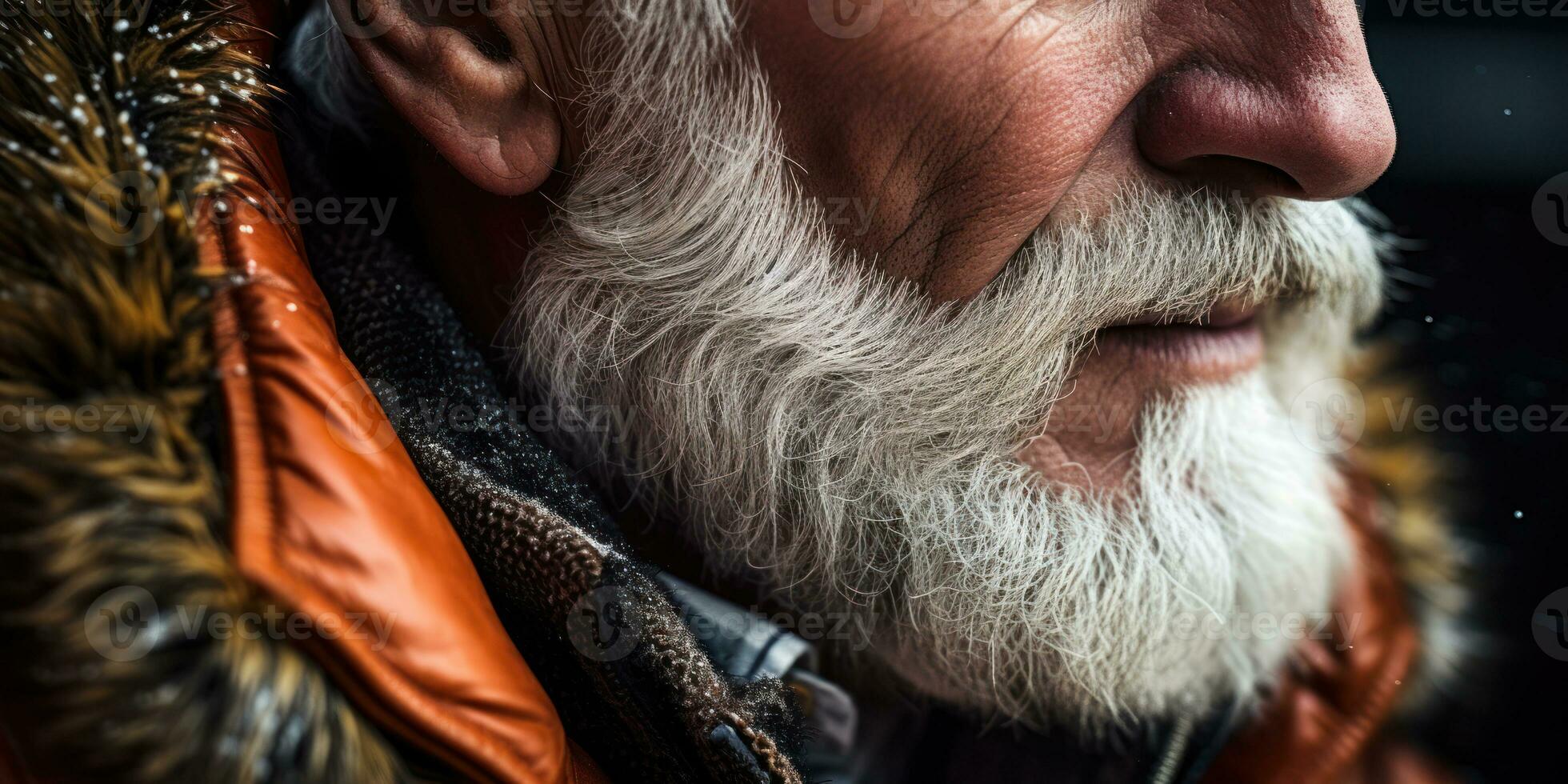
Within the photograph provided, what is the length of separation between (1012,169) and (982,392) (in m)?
0.24

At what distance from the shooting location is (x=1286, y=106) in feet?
2.90

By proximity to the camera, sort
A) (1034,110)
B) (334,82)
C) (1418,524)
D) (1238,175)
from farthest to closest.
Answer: (1418,524), (334,82), (1238,175), (1034,110)

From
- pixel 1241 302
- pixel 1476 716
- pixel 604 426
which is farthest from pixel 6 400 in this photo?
pixel 1476 716

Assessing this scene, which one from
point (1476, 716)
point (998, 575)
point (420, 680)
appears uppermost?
point (420, 680)

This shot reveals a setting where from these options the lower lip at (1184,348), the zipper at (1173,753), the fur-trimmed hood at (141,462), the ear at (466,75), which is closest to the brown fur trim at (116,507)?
the fur-trimmed hood at (141,462)

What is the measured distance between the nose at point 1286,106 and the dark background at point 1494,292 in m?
0.89

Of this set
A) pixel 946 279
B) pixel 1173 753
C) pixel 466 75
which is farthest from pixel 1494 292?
pixel 466 75

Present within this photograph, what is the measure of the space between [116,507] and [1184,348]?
1.00m

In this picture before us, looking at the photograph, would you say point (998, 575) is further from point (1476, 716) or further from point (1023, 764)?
point (1476, 716)

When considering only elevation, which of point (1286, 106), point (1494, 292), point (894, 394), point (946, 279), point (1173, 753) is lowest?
point (1173, 753)

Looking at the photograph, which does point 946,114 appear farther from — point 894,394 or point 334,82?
point 334,82

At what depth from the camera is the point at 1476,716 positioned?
1.54 metres

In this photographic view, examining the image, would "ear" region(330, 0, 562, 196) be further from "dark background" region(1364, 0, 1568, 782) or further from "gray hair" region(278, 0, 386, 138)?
"dark background" region(1364, 0, 1568, 782)

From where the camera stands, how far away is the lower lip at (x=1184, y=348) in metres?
1.03
